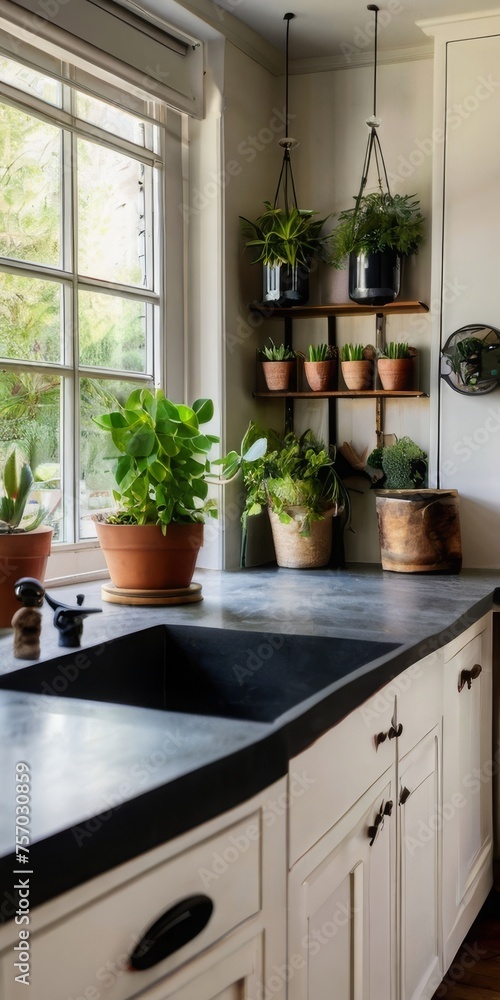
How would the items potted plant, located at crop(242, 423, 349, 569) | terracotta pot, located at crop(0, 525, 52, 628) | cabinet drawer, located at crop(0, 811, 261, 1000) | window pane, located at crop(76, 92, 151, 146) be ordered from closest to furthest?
cabinet drawer, located at crop(0, 811, 261, 1000) → terracotta pot, located at crop(0, 525, 52, 628) → window pane, located at crop(76, 92, 151, 146) → potted plant, located at crop(242, 423, 349, 569)

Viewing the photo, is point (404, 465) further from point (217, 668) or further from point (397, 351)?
point (217, 668)

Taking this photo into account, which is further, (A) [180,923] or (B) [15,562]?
(B) [15,562]

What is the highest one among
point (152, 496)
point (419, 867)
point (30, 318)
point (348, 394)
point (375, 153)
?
point (375, 153)

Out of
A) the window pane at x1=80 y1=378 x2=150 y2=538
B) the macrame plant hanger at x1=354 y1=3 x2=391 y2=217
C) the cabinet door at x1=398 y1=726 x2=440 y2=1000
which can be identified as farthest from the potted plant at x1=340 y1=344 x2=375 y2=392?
the cabinet door at x1=398 y1=726 x2=440 y2=1000

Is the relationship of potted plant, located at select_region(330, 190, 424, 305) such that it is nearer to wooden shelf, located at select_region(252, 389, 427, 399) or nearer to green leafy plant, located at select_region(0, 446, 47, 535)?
wooden shelf, located at select_region(252, 389, 427, 399)

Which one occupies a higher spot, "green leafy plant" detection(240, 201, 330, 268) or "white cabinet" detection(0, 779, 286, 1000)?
"green leafy plant" detection(240, 201, 330, 268)

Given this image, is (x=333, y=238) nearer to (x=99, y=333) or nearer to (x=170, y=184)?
(x=170, y=184)

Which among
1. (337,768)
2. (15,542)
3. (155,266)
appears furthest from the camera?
(155,266)

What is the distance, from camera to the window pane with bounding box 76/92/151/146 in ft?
7.28

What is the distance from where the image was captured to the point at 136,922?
Result: 0.82m

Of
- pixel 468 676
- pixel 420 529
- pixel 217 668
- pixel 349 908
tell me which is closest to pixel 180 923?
pixel 349 908

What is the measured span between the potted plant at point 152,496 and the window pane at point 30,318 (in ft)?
0.76

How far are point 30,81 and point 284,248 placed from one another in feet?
2.92

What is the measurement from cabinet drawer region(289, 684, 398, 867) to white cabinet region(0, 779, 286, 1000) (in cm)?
6
